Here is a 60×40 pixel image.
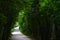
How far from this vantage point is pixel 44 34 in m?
17.2

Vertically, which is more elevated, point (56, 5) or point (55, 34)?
point (56, 5)

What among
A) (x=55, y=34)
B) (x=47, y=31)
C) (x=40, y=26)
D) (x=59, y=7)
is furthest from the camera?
(x=40, y=26)

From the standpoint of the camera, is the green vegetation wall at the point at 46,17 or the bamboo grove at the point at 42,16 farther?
the green vegetation wall at the point at 46,17

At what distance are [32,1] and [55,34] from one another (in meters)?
5.30

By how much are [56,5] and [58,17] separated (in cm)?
88

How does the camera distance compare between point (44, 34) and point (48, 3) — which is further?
point (44, 34)

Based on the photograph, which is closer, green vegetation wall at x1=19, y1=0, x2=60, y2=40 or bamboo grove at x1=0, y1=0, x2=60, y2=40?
bamboo grove at x1=0, y1=0, x2=60, y2=40

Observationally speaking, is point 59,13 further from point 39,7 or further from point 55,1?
point 39,7

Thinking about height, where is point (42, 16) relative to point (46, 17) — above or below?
above

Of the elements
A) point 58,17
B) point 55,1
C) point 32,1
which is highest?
point 32,1

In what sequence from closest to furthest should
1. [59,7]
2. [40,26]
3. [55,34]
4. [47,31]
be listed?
1. [59,7]
2. [55,34]
3. [47,31]
4. [40,26]

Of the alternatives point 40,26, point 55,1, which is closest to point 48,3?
point 55,1

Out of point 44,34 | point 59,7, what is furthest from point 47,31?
point 59,7

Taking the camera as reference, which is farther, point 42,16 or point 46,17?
point 42,16
